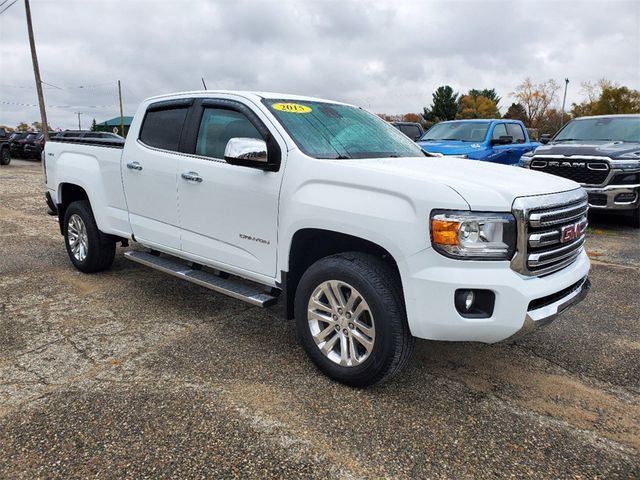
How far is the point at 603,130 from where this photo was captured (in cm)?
937

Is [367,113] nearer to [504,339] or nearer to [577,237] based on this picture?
[577,237]

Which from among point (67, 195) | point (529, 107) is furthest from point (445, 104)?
point (67, 195)

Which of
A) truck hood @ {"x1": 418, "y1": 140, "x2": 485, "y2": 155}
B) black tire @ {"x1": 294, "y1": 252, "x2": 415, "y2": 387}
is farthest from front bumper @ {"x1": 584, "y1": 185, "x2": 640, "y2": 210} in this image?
black tire @ {"x1": 294, "y1": 252, "x2": 415, "y2": 387}

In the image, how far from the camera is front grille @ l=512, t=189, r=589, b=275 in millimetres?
2756

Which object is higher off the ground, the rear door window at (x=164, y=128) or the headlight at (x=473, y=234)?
the rear door window at (x=164, y=128)

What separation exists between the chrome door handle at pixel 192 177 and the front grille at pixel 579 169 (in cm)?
653

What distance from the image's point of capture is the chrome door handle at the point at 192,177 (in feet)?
13.0

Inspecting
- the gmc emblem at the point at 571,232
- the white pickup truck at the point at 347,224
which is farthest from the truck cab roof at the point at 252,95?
the gmc emblem at the point at 571,232

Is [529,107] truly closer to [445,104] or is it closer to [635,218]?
[445,104]

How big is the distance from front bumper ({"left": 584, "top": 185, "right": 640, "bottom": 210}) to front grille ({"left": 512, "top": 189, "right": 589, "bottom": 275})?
544 centimetres

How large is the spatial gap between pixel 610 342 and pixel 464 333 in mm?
1900

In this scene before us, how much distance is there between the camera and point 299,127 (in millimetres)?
3646

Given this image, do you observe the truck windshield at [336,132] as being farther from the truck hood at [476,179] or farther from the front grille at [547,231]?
the front grille at [547,231]

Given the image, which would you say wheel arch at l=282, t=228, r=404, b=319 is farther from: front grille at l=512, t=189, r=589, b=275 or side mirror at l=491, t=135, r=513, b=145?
side mirror at l=491, t=135, r=513, b=145
